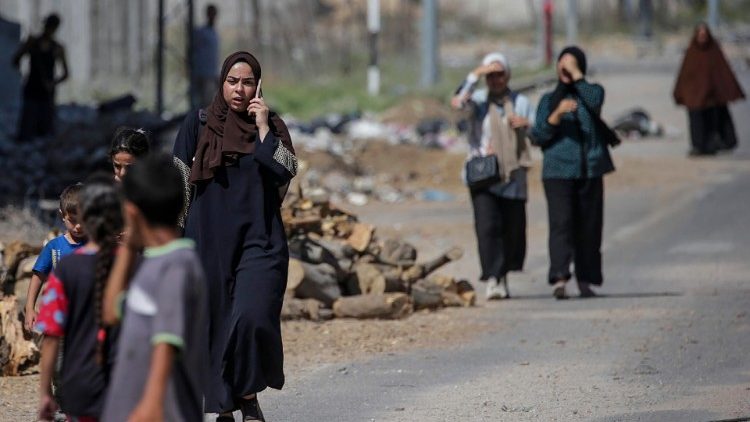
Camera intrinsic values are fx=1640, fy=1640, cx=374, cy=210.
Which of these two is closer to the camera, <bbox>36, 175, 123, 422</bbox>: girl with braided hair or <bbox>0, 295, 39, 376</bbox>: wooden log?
<bbox>36, 175, 123, 422</bbox>: girl with braided hair

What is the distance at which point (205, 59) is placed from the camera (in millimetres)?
23641

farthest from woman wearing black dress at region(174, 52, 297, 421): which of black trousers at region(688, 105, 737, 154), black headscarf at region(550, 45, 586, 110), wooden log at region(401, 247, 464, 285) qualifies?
black trousers at region(688, 105, 737, 154)

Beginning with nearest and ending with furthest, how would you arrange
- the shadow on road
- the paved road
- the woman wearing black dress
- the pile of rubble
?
the woman wearing black dress
the paved road
the shadow on road
the pile of rubble

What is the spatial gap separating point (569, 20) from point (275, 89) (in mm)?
11422

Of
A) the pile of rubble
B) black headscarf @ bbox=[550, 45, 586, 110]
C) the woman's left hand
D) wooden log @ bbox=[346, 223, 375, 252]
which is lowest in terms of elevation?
wooden log @ bbox=[346, 223, 375, 252]

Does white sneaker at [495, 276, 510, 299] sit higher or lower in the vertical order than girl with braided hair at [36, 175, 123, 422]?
lower

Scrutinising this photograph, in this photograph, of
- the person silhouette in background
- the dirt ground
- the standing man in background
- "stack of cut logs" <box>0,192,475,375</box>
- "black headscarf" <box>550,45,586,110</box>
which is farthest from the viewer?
the standing man in background

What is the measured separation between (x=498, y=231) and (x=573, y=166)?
0.70 metres

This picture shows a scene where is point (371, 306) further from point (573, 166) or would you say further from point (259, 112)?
point (259, 112)

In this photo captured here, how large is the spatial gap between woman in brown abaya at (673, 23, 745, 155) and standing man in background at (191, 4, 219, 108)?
6.57 m

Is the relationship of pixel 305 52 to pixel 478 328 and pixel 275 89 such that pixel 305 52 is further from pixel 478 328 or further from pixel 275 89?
pixel 478 328

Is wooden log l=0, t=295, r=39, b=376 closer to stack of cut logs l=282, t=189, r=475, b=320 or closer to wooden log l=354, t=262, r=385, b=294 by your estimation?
stack of cut logs l=282, t=189, r=475, b=320

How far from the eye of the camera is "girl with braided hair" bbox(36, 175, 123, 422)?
16.1ft

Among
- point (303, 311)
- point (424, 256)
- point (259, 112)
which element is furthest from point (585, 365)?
point (424, 256)
